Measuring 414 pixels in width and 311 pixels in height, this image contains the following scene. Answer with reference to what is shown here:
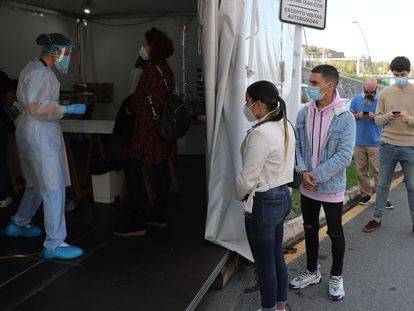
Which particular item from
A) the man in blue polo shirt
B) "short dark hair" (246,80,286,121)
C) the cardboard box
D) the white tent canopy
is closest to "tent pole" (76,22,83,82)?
the white tent canopy

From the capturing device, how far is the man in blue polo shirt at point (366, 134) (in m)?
5.82

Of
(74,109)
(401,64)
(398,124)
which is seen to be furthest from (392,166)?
(74,109)

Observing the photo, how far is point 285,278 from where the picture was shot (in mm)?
3002

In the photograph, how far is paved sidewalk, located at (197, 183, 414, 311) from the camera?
3400mm

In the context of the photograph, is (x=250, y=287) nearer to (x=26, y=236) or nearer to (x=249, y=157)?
(x=249, y=157)

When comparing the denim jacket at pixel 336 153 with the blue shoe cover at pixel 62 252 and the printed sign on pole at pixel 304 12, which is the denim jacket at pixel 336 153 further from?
the blue shoe cover at pixel 62 252

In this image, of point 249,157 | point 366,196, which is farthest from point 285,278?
point 366,196

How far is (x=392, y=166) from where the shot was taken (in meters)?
4.78

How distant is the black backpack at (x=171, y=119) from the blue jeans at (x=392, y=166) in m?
2.33

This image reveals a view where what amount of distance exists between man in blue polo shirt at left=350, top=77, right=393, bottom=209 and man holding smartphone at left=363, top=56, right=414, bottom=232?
0.95 metres

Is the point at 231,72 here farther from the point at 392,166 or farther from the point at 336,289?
the point at 392,166

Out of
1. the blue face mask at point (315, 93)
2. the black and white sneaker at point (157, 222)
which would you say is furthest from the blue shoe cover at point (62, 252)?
the blue face mask at point (315, 93)

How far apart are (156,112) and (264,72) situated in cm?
107

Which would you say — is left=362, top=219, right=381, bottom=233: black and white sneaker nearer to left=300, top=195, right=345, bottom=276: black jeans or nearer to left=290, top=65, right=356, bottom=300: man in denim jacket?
left=300, top=195, right=345, bottom=276: black jeans
